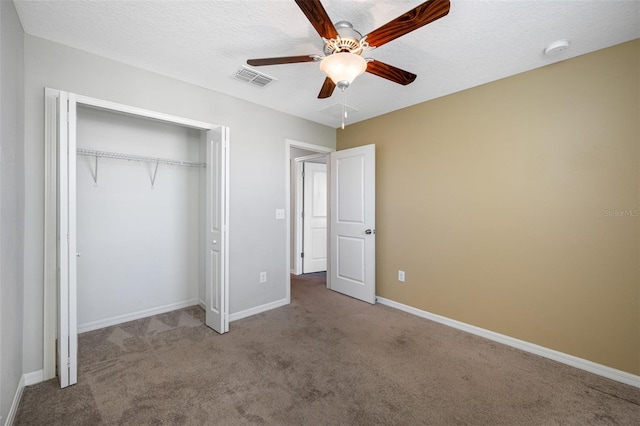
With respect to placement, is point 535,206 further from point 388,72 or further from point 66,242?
point 66,242

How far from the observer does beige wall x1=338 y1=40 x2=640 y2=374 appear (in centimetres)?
205

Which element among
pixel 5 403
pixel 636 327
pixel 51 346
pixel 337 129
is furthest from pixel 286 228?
pixel 636 327

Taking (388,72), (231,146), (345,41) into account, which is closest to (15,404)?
(231,146)

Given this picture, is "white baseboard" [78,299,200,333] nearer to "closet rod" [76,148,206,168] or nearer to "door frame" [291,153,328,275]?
"closet rod" [76,148,206,168]

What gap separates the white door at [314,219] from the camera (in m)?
5.15

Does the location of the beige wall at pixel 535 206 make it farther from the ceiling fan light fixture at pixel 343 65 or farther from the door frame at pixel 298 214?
the door frame at pixel 298 214

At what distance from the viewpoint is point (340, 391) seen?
1.91 meters

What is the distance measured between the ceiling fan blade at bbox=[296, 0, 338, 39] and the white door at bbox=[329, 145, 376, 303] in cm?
214

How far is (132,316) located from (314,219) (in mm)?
3094

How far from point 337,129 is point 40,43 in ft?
10.4

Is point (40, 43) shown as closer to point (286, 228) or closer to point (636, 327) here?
point (286, 228)

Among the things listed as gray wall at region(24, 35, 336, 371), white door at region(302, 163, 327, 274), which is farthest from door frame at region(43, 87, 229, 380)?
white door at region(302, 163, 327, 274)

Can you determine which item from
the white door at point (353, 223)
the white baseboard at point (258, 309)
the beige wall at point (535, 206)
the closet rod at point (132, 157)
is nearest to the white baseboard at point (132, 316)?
the white baseboard at point (258, 309)

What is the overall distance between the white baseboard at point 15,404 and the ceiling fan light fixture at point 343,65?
104 inches
